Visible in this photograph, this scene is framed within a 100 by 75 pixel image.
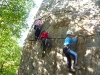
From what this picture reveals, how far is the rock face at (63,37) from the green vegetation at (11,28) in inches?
257

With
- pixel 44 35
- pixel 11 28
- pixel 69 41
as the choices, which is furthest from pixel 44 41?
pixel 11 28

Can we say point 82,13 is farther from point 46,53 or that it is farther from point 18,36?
point 18,36

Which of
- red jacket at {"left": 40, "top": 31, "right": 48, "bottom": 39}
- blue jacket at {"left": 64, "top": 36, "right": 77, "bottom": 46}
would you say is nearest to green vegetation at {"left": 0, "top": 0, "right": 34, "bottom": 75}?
red jacket at {"left": 40, "top": 31, "right": 48, "bottom": 39}

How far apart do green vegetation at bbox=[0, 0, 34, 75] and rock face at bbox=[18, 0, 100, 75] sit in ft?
21.4

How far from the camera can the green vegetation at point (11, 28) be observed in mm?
19531

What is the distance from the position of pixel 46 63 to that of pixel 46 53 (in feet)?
2.00

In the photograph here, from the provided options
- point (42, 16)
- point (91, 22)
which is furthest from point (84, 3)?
point (42, 16)

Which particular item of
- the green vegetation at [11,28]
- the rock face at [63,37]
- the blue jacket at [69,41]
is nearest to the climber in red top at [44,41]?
the rock face at [63,37]

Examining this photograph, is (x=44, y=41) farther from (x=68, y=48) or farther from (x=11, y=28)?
(x=11, y=28)

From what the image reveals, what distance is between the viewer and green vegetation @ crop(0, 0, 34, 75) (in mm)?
19531

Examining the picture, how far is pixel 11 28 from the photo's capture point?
21219mm

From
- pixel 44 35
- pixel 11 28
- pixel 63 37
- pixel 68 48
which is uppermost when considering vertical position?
pixel 11 28

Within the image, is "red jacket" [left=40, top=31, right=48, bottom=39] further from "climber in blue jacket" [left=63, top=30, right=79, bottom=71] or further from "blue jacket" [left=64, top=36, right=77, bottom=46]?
"climber in blue jacket" [left=63, top=30, right=79, bottom=71]

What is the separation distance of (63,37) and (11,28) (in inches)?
437
